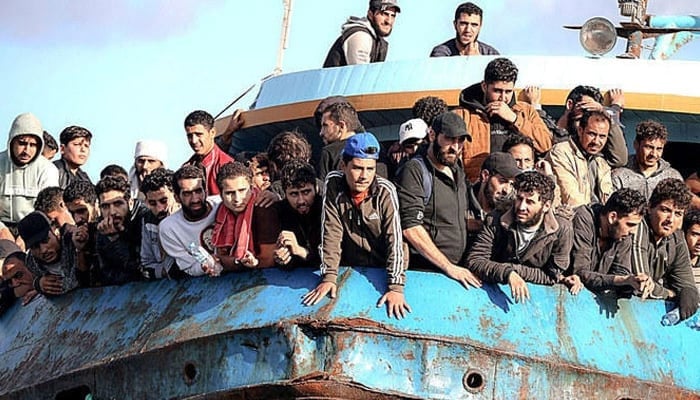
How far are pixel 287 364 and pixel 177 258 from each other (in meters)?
1.02

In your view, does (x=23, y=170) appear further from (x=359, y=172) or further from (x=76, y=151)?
(x=359, y=172)

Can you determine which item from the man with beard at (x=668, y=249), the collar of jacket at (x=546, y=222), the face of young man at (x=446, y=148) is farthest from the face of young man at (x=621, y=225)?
the face of young man at (x=446, y=148)

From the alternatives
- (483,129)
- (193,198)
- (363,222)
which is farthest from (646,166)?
(193,198)

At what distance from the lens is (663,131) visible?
352 inches

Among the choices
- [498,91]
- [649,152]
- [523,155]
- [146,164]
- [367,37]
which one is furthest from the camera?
[367,37]

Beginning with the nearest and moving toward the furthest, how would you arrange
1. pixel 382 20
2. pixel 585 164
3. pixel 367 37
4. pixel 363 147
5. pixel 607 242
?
pixel 363 147 → pixel 607 242 → pixel 585 164 → pixel 382 20 → pixel 367 37

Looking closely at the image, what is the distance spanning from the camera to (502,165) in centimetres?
800

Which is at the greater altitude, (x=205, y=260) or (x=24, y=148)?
(x=24, y=148)

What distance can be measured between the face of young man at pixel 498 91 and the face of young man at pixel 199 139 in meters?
1.79

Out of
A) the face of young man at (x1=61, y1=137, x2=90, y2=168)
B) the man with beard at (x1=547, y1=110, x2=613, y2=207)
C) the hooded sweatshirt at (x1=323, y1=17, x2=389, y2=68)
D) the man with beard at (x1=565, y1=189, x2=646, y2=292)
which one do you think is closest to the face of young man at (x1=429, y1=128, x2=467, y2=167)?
the man with beard at (x1=565, y1=189, x2=646, y2=292)

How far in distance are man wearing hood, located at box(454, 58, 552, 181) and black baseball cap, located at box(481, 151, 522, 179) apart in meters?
0.47

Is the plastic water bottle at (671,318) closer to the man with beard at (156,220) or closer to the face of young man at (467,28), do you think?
the man with beard at (156,220)

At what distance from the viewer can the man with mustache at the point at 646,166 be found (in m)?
8.94

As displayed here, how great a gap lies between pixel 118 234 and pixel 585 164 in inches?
108
